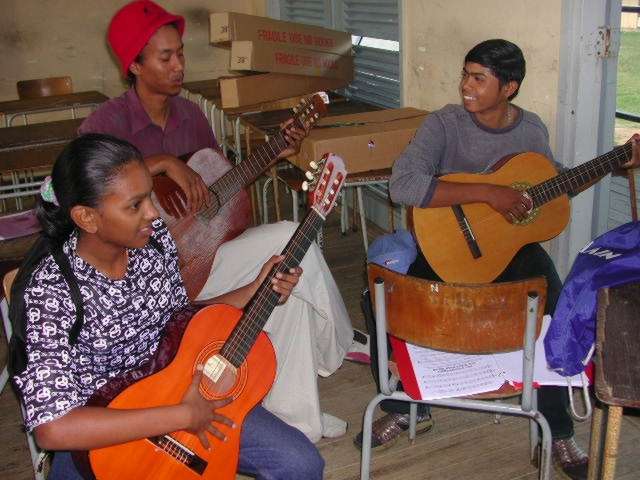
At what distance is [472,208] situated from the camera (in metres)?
2.49

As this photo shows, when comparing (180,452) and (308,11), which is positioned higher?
(308,11)

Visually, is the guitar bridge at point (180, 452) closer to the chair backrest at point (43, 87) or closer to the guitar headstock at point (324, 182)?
the guitar headstock at point (324, 182)

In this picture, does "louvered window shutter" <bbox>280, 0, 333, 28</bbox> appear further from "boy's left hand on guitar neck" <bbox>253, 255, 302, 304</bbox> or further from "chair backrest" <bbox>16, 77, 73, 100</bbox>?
"boy's left hand on guitar neck" <bbox>253, 255, 302, 304</bbox>

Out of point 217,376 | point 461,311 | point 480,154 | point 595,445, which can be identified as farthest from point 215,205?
point 595,445

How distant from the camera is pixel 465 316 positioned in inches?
67.7

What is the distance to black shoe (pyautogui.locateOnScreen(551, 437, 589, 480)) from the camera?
88.7 inches

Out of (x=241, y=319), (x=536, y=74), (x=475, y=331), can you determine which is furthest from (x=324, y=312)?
(x=536, y=74)

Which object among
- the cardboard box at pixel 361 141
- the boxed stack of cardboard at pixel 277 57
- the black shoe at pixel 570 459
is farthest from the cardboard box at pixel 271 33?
the black shoe at pixel 570 459

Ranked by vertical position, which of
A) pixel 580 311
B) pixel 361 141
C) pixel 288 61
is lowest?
pixel 580 311

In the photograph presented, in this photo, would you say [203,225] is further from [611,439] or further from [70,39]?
[70,39]

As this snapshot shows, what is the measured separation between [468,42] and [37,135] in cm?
249

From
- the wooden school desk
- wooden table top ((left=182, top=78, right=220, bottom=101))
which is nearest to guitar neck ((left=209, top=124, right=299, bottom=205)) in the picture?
wooden table top ((left=182, top=78, right=220, bottom=101))

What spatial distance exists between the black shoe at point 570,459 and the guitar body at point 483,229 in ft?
1.93

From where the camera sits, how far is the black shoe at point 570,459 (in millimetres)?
2254
